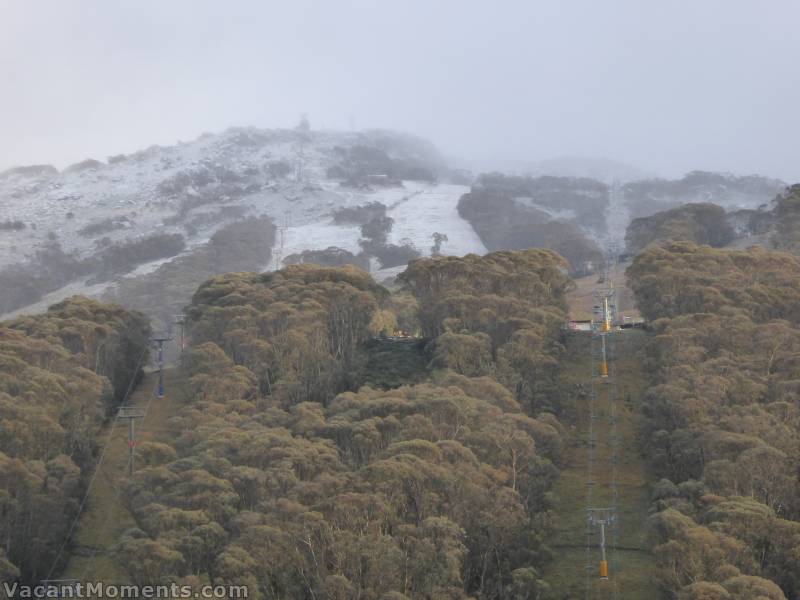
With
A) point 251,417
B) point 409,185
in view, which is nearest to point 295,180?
point 409,185

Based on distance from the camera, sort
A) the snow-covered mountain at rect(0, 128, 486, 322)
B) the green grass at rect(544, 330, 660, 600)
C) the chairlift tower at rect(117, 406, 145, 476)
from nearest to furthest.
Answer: the green grass at rect(544, 330, 660, 600) < the chairlift tower at rect(117, 406, 145, 476) < the snow-covered mountain at rect(0, 128, 486, 322)

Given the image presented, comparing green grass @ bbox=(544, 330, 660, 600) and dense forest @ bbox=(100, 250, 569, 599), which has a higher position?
dense forest @ bbox=(100, 250, 569, 599)

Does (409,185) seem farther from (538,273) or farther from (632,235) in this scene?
(538,273)

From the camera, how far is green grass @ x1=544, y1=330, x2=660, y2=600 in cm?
3778

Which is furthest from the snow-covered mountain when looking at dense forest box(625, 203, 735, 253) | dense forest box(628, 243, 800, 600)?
dense forest box(628, 243, 800, 600)

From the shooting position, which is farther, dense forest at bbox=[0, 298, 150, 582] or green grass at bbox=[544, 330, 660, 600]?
dense forest at bbox=[0, 298, 150, 582]

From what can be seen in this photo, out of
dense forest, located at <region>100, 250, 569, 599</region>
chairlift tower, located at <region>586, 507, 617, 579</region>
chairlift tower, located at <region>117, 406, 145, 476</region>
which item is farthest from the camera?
chairlift tower, located at <region>117, 406, 145, 476</region>

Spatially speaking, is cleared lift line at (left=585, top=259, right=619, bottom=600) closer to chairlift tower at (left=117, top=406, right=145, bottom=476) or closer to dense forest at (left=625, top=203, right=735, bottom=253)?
chairlift tower at (left=117, top=406, right=145, bottom=476)

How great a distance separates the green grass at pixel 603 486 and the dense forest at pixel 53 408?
17098mm

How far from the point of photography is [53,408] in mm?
48219

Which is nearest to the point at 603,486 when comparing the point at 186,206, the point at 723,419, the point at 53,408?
the point at 723,419

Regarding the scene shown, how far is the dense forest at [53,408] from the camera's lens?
137 feet

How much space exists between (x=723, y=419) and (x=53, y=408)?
25.1 m

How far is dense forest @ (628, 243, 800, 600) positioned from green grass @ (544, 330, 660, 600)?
158 centimetres
